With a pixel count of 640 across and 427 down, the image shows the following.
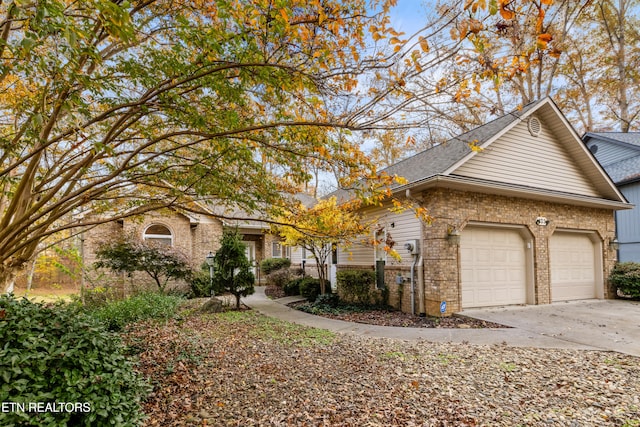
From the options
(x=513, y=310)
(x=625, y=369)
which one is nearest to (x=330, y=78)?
(x=625, y=369)

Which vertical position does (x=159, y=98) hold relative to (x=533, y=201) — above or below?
above

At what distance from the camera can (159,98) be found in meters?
3.50

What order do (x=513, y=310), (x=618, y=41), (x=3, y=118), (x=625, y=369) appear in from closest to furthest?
(x=625, y=369), (x=3, y=118), (x=513, y=310), (x=618, y=41)

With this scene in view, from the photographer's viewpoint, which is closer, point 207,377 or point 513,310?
point 207,377

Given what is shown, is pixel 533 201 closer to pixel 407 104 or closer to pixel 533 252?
pixel 533 252

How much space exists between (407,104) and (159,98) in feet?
8.75

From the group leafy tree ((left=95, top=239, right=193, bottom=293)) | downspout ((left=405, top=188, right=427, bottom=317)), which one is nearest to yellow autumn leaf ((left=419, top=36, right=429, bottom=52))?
downspout ((left=405, top=188, right=427, bottom=317))

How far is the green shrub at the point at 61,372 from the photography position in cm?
230

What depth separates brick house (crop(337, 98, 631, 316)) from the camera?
8.33 metres

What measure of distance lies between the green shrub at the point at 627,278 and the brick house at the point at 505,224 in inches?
10.5

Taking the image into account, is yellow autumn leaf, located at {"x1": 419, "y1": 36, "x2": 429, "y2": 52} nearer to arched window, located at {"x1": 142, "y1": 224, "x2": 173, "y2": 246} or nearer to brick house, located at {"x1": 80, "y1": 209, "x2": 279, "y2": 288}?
brick house, located at {"x1": 80, "y1": 209, "x2": 279, "y2": 288}

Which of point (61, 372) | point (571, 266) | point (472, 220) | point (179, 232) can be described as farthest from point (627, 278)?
point (179, 232)

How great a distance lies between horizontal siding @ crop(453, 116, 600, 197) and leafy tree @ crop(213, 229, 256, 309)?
6529mm

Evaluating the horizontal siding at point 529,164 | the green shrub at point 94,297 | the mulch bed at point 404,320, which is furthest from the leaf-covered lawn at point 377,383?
the horizontal siding at point 529,164
